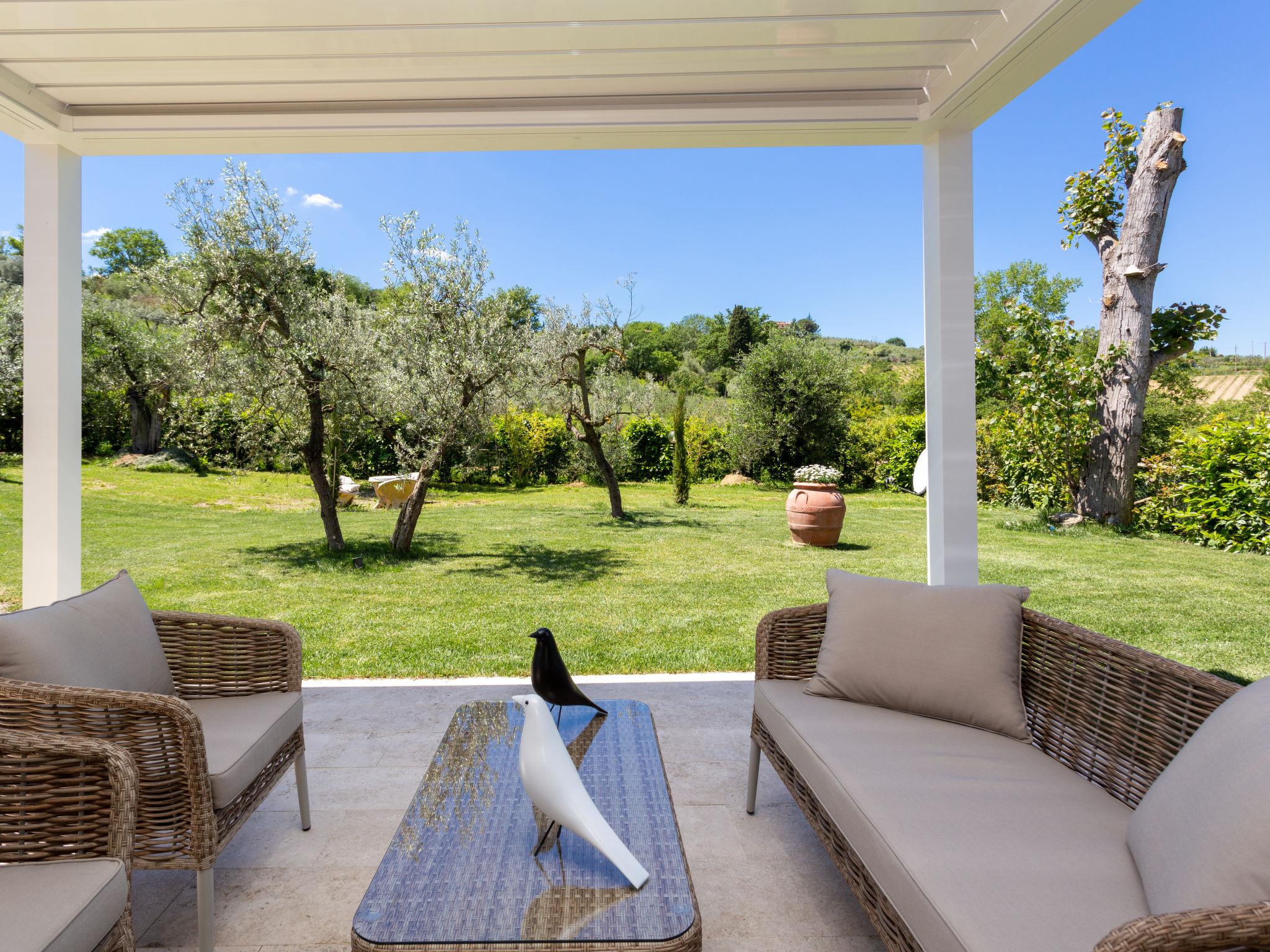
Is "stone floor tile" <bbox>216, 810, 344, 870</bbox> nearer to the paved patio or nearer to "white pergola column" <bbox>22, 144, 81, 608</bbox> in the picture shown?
the paved patio

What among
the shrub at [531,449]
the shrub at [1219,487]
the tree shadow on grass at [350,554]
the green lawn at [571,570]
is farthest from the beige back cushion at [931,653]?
the shrub at [531,449]

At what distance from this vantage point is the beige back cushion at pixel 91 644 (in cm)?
159

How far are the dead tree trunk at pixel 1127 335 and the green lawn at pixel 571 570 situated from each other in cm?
42

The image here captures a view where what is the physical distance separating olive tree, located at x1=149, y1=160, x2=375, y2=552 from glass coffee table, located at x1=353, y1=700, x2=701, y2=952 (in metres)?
4.40

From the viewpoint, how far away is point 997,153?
9.07 metres

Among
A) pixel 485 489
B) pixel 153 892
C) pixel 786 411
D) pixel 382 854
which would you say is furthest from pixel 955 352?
pixel 786 411

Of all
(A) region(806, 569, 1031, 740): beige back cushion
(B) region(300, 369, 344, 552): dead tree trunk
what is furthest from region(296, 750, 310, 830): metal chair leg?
(B) region(300, 369, 344, 552): dead tree trunk

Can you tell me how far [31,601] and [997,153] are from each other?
32.9ft

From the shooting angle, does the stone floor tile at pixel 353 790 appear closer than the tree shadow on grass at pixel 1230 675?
Yes

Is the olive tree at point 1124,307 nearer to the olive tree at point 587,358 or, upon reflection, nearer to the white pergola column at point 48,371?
the olive tree at point 587,358

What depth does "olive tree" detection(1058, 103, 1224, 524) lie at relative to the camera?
5820mm

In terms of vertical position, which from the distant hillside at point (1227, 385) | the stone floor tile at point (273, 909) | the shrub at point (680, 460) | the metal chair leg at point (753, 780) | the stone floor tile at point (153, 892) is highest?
the distant hillside at point (1227, 385)

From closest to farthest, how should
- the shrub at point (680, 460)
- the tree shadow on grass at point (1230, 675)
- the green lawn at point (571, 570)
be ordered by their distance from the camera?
1. the tree shadow on grass at point (1230, 675)
2. the green lawn at point (571, 570)
3. the shrub at point (680, 460)

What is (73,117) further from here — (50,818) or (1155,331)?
(1155,331)
